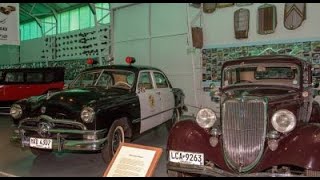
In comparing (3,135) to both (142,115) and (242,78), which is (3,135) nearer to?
(142,115)

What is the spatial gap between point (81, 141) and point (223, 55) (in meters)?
5.19

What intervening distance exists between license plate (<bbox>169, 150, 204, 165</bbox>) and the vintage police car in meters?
1.36

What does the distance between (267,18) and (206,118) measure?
5.04 m

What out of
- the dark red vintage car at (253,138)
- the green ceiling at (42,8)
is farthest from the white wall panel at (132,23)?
the dark red vintage car at (253,138)

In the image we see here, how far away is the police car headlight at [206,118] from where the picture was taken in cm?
364

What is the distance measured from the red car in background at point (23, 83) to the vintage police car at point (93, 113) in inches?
204

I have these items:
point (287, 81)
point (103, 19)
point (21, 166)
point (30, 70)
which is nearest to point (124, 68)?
point (21, 166)

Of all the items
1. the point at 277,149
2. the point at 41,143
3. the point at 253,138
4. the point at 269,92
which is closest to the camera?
the point at 277,149

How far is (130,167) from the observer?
2.87 meters

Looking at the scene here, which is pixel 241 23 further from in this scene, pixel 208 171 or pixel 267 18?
pixel 208 171

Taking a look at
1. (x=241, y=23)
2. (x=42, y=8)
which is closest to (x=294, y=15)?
(x=241, y=23)

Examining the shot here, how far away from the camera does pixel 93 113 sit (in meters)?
4.56

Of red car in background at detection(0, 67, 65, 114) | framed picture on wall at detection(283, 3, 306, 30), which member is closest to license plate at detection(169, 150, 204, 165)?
framed picture on wall at detection(283, 3, 306, 30)

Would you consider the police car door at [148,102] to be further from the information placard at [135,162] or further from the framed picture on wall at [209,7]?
the framed picture on wall at [209,7]
